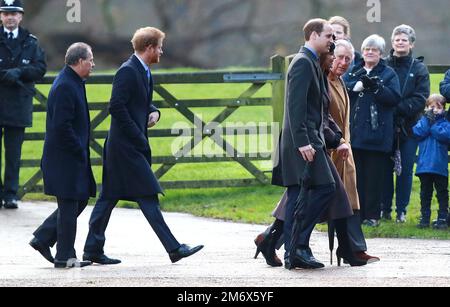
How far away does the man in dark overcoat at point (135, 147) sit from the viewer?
1185 cm

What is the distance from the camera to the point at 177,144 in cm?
1748

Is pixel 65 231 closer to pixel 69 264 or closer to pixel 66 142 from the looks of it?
pixel 69 264

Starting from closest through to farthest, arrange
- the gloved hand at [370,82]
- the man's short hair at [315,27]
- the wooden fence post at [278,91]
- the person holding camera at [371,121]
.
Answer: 1. the man's short hair at [315,27]
2. the gloved hand at [370,82]
3. the person holding camera at [371,121]
4. the wooden fence post at [278,91]

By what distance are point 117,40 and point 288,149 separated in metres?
19.5

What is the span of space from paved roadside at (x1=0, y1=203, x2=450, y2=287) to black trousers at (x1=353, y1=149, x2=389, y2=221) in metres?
0.54

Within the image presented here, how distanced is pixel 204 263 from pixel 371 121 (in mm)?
3019

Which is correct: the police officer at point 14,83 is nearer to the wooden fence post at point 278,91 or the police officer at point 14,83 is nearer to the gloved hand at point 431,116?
the wooden fence post at point 278,91

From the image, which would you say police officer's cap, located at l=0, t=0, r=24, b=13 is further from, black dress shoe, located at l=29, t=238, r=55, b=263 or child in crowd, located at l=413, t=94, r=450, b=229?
black dress shoe, located at l=29, t=238, r=55, b=263

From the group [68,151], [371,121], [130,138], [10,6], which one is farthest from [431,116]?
[10,6]

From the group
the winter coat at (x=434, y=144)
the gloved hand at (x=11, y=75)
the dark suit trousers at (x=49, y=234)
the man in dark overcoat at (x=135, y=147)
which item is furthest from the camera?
the gloved hand at (x=11, y=75)

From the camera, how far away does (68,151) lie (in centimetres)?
1169

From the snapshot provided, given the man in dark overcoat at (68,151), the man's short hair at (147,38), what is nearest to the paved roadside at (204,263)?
the man in dark overcoat at (68,151)

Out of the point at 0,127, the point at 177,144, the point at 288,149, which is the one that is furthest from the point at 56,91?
the point at 177,144

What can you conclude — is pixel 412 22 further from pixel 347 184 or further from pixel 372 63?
pixel 347 184
